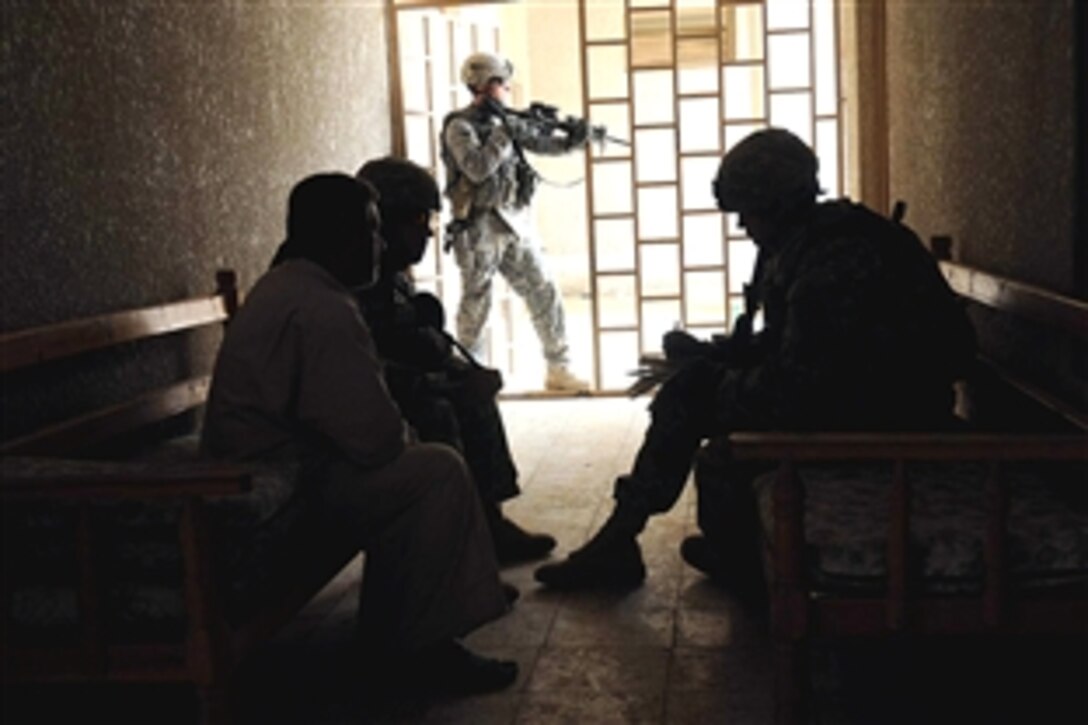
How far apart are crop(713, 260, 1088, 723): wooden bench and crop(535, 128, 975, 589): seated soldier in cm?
54

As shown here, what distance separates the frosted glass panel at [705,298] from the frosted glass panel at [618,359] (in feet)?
3.20

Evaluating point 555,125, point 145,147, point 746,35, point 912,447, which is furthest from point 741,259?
point 912,447

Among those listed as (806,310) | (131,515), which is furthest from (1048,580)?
(131,515)

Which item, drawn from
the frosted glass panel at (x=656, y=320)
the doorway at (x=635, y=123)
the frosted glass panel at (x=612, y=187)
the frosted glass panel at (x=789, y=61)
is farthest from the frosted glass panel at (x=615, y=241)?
the frosted glass panel at (x=789, y=61)

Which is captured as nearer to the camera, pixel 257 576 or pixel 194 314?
pixel 257 576

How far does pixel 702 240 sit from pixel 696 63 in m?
2.90

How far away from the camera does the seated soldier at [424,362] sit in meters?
3.65

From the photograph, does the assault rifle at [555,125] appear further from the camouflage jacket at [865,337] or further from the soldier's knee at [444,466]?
the soldier's knee at [444,466]

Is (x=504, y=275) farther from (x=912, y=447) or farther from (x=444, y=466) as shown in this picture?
(x=912, y=447)

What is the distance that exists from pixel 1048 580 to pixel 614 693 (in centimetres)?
95

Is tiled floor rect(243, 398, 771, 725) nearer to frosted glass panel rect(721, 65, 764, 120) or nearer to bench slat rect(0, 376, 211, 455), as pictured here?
bench slat rect(0, 376, 211, 455)

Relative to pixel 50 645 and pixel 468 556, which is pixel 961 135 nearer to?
pixel 468 556

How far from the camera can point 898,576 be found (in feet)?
7.63

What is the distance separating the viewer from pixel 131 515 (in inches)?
93.7
